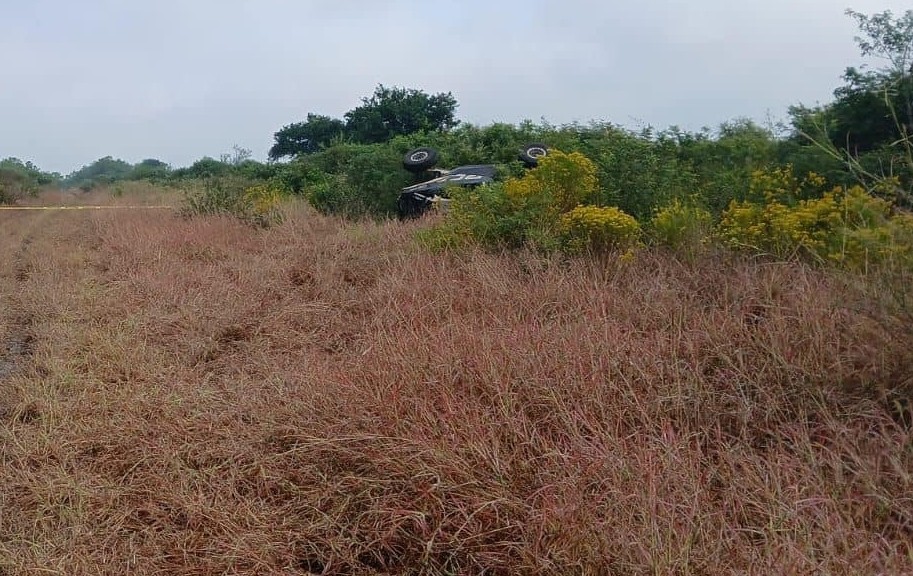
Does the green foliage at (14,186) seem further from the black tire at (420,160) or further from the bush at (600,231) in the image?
the bush at (600,231)

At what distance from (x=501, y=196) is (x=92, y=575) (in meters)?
4.46

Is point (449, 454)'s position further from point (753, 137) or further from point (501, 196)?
point (753, 137)

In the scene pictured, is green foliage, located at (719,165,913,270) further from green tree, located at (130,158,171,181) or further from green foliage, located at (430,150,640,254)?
green tree, located at (130,158,171,181)

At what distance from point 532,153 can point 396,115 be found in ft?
47.2

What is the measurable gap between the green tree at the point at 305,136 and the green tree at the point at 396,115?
1.74m

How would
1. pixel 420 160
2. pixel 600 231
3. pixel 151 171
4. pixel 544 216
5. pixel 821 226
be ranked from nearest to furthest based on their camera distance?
pixel 821 226, pixel 600 231, pixel 544 216, pixel 420 160, pixel 151 171

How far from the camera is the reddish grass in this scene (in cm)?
200

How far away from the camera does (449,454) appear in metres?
2.42

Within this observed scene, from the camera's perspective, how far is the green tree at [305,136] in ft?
86.7

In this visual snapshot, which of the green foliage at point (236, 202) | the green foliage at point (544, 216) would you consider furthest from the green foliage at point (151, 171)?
the green foliage at point (544, 216)

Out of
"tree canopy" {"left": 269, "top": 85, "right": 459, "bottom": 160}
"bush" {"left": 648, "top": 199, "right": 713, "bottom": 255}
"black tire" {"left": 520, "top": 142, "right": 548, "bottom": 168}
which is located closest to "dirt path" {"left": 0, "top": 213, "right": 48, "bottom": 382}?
"bush" {"left": 648, "top": 199, "right": 713, "bottom": 255}

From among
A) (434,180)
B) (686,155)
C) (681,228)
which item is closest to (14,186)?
(434,180)

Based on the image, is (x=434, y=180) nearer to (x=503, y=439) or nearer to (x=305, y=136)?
(x=503, y=439)

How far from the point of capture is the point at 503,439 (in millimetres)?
2561
